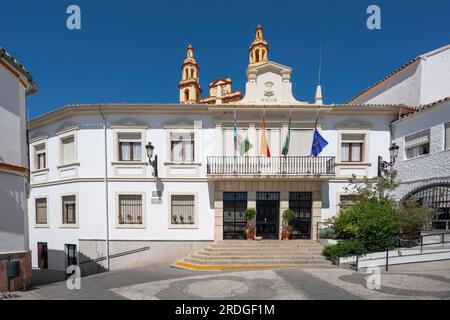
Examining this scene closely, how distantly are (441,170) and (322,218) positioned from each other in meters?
5.06

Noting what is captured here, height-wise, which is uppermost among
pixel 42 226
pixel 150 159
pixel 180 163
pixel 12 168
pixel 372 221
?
pixel 150 159

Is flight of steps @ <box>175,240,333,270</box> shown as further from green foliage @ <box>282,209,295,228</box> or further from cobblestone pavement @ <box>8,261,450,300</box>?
green foliage @ <box>282,209,295,228</box>

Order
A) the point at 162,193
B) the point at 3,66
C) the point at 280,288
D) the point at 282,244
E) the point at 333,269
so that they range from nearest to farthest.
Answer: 1. the point at 280,288
2. the point at 3,66
3. the point at 333,269
4. the point at 282,244
5. the point at 162,193

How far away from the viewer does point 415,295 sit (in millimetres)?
5332

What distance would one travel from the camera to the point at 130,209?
36.5 ft

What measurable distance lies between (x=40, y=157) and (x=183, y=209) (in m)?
8.68

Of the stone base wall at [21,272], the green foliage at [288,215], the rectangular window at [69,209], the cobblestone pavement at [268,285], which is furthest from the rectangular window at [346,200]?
the rectangular window at [69,209]

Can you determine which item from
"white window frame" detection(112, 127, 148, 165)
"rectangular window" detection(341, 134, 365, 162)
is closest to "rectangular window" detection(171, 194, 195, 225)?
"white window frame" detection(112, 127, 148, 165)

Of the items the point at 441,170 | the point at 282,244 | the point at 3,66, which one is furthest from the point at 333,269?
the point at 3,66

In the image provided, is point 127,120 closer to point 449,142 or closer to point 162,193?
point 162,193

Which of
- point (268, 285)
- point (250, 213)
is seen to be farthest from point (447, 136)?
point (268, 285)

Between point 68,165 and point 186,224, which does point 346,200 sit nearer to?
point 186,224

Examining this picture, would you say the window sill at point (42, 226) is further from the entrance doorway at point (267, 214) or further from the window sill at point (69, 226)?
the entrance doorway at point (267, 214)

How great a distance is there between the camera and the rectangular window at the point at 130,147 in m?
11.3
